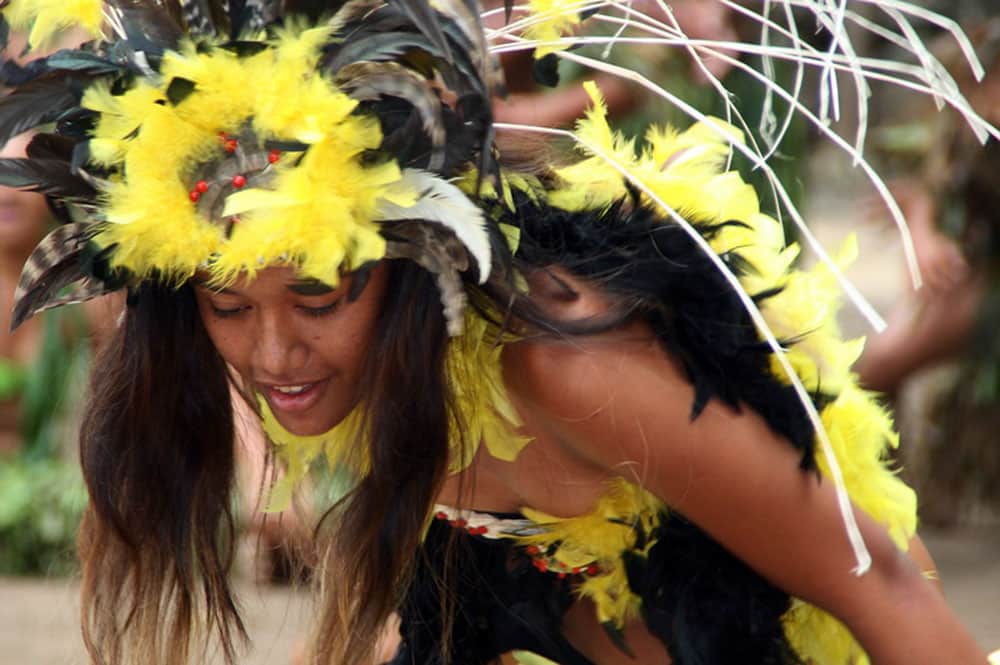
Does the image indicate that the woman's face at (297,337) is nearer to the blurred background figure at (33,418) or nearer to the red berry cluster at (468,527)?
the red berry cluster at (468,527)

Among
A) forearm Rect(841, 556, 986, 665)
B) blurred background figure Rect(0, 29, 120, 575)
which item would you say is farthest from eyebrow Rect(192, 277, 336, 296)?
blurred background figure Rect(0, 29, 120, 575)

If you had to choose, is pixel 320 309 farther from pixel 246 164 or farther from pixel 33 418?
pixel 33 418

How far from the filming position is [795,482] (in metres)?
1.91

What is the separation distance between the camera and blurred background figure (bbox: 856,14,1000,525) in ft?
15.6

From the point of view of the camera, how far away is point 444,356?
1.97m

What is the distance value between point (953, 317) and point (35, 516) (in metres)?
2.83

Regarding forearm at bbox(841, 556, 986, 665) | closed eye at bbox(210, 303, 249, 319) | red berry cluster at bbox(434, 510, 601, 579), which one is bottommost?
red berry cluster at bbox(434, 510, 601, 579)

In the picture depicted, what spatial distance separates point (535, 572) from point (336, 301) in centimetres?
63

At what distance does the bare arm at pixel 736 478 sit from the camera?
189 centimetres

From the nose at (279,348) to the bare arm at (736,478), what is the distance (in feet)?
0.84

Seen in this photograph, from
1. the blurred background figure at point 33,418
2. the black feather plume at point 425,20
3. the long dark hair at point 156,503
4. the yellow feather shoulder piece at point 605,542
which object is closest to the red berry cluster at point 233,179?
the black feather plume at point 425,20

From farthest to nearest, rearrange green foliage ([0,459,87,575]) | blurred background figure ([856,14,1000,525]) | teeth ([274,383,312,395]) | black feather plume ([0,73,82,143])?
1. green foliage ([0,459,87,575])
2. blurred background figure ([856,14,1000,525])
3. teeth ([274,383,312,395])
4. black feather plume ([0,73,82,143])

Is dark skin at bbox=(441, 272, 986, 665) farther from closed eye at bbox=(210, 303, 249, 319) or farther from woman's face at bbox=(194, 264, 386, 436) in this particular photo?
closed eye at bbox=(210, 303, 249, 319)

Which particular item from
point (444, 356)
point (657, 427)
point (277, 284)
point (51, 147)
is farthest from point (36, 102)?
point (657, 427)
